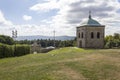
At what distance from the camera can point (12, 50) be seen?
52.7m

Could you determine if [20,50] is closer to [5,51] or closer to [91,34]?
[5,51]

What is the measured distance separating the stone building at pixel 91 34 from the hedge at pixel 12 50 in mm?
14279

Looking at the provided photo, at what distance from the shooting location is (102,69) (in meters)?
21.4

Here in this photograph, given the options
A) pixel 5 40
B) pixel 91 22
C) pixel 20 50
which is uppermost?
pixel 91 22

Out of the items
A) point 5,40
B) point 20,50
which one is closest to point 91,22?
point 20,50

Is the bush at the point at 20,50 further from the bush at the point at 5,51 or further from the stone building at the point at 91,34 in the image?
the stone building at the point at 91,34

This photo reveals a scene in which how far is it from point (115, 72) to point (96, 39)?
126 ft

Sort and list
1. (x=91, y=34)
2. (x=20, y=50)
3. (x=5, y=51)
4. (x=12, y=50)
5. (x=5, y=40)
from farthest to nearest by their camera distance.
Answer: (x=5, y=40) → (x=91, y=34) → (x=20, y=50) → (x=12, y=50) → (x=5, y=51)

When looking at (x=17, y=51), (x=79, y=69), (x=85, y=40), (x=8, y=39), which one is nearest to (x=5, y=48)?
(x=17, y=51)

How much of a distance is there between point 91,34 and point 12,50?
19581 mm

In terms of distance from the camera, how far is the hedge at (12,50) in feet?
160

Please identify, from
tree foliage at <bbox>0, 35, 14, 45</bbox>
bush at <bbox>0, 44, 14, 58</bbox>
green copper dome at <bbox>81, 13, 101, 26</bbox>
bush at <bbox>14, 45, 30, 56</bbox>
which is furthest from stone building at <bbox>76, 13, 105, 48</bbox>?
tree foliage at <bbox>0, 35, 14, 45</bbox>

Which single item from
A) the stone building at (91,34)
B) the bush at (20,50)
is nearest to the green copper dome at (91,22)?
the stone building at (91,34)

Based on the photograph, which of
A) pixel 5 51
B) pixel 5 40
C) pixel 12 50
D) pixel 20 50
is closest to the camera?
pixel 5 51
